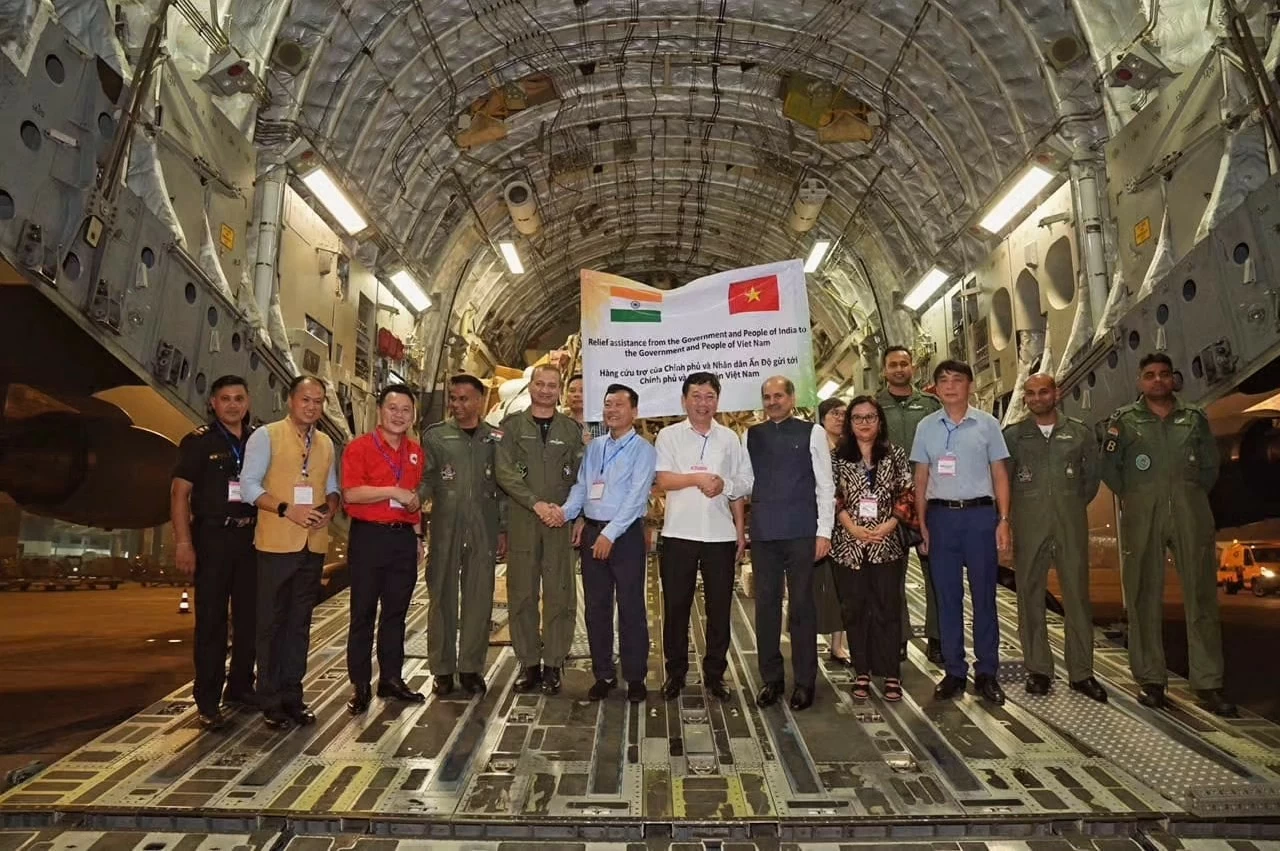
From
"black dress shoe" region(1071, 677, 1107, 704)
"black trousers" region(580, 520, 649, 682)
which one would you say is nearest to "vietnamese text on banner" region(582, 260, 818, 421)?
"black trousers" region(580, 520, 649, 682)

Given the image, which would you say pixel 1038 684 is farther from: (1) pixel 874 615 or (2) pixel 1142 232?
(2) pixel 1142 232

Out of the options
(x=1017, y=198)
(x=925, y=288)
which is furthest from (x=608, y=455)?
(x=925, y=288)

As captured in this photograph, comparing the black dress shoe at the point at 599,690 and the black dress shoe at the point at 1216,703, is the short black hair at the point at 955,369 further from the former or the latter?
the black dress shoe at the point at 599,690

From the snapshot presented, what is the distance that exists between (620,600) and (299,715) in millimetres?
1695

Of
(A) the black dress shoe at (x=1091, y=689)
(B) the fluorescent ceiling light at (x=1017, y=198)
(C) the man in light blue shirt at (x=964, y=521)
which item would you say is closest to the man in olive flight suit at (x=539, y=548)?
(C) the man in light blue shirt at (x=964, y=521)

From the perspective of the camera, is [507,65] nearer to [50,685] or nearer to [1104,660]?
[50,685]

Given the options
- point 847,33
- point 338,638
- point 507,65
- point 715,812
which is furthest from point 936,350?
point 715,812

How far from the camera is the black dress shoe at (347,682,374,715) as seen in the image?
4027 mm

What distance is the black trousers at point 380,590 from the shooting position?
418cm

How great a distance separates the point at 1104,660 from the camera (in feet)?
16.3

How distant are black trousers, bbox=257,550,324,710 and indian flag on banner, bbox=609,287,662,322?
2461 mm

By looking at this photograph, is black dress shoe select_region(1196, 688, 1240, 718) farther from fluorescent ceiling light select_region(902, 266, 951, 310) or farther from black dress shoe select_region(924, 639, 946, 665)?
fluorescent ceiling light select_region(902, 266, 951, 310)

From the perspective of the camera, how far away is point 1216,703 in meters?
3.97

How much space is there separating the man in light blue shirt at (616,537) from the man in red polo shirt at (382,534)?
0.91 m
